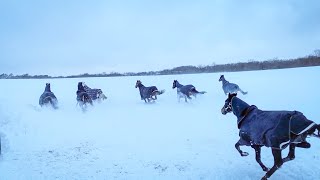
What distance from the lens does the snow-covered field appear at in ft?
27.2

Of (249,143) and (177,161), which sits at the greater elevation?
(249,143)

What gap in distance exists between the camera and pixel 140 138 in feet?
39.1

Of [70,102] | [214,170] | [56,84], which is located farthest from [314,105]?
[56,84]

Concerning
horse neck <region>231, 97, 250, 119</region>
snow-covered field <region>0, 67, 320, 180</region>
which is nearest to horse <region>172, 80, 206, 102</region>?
snow-covered field <region>0, 67, 320, 180</region>

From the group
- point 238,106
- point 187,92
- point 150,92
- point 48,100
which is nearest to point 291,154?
point 238,106

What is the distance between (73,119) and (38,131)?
267cm

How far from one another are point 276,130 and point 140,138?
6.40 meters

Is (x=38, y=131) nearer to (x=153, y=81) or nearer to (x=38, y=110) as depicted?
(x=38, y=110)

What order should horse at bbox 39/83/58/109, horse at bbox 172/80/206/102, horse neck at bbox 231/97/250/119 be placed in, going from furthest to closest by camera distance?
horse at bbox 172/80/206/102
horse at bbox 39/83/58/109
horse neck at bbox 231/97/250/119

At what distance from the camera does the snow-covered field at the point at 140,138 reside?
828 cm

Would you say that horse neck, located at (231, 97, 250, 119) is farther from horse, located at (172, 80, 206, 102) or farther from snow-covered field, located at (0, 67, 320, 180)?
horse, located at (172, 80, 206, 102)

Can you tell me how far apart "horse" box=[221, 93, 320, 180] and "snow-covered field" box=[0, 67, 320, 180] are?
96 centimetres

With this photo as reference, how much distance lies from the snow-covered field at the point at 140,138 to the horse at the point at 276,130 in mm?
959

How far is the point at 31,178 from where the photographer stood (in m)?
8.01
